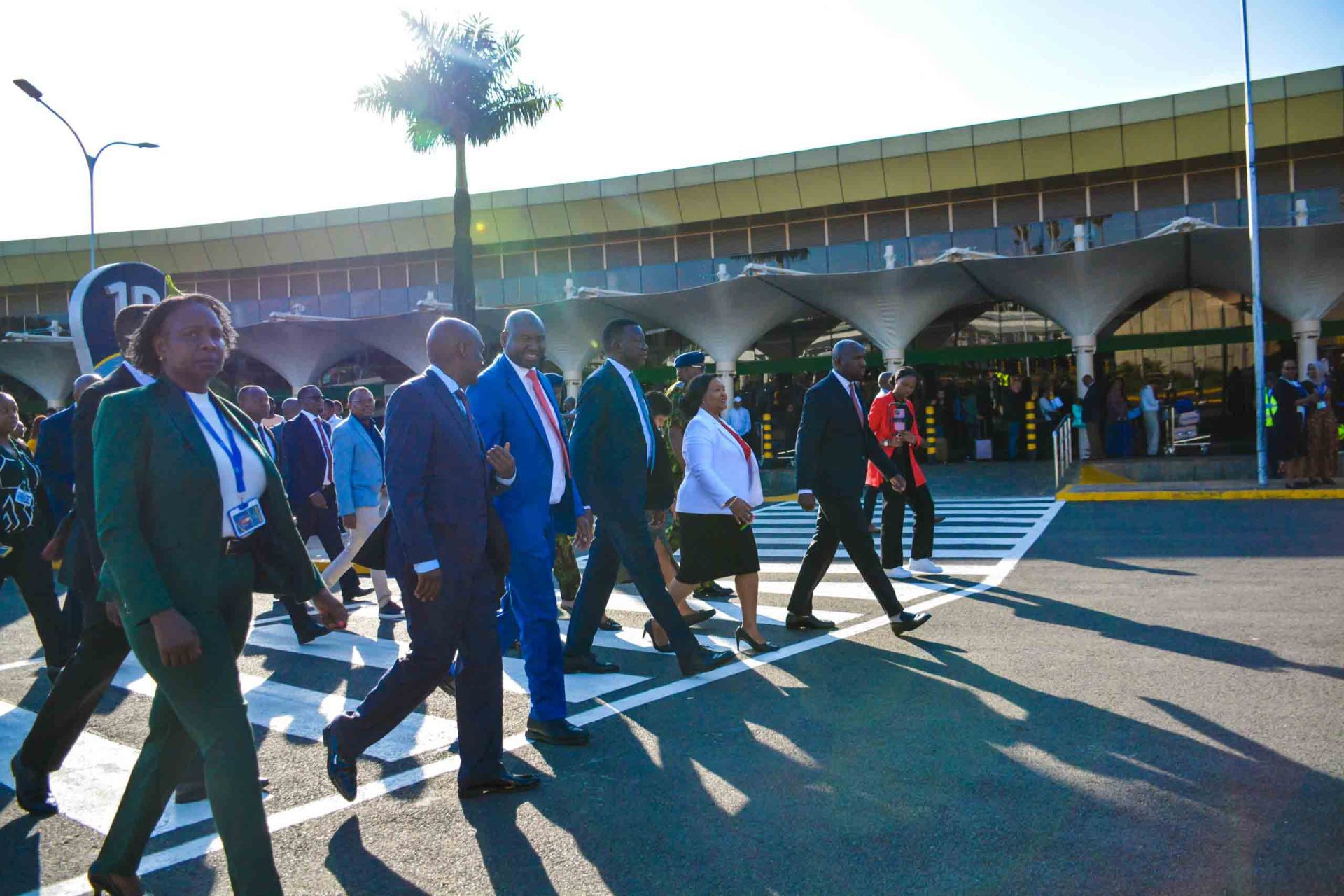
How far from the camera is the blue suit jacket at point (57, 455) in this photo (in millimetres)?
6738

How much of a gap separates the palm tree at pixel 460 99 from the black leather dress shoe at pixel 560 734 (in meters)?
22.9

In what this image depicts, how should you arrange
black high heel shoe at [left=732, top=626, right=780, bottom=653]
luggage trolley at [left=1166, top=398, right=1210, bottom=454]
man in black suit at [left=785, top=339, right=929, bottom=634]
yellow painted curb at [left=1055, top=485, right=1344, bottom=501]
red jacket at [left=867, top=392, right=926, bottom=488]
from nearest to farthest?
black high heel shoe at [left=732, top=626, right=780, bottom=653] → man in black suit at [left=785, top=339, right=929, bottom=634] → red jacket at [left=867, top=392, right=926, bottom=488] → yellow painted curb at [left=1055, top=485, right=1344, bottom=501] → luggage trolley at [left=1166, top=398, right=1210, bottom=454]

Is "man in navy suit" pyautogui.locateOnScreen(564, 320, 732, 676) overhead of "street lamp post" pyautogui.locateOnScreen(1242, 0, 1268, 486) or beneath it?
beneath

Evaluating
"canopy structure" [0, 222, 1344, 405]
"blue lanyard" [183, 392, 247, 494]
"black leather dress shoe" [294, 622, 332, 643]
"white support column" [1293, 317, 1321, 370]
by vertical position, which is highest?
"canopy structure" [0, 222, 1344, 405]

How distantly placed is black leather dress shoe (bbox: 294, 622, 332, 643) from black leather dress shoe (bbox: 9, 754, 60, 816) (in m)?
3.31

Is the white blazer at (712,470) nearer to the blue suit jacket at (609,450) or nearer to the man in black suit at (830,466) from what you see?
the man in black suit at (830,466)

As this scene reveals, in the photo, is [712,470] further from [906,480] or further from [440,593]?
[906,480]

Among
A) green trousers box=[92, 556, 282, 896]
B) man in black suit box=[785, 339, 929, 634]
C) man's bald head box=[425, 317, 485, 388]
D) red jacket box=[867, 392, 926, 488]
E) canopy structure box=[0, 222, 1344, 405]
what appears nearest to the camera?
green trousers box=[92, 556, 282, 896]

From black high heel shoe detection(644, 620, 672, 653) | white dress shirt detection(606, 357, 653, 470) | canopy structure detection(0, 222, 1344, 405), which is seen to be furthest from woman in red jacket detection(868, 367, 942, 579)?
canopy structure detection(0, 222, 1344, 405)

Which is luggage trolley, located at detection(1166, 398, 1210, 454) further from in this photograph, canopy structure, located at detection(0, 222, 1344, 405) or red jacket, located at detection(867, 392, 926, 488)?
red jacket, located at detection(867, 392, 926, 488)

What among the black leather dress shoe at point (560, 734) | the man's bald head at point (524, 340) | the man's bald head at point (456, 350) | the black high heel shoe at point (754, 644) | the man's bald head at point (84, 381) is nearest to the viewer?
the man's bald head at point (456, 350)

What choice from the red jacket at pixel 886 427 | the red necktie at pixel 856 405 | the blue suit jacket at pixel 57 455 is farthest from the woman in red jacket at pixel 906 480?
the blue suit jacket at pixel 57 455

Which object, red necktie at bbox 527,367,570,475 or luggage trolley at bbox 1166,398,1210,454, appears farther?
luggage trolley at bbox 1166,398,1210,454

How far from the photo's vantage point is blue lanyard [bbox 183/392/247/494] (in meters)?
3.24
